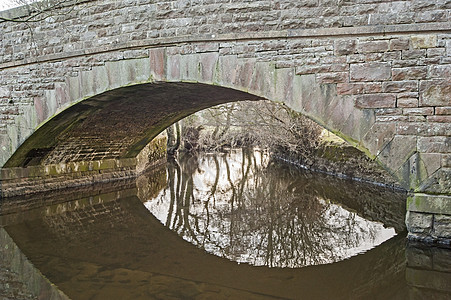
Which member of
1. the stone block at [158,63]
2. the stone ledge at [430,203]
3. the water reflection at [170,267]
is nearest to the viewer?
the water reflection at [170,267]

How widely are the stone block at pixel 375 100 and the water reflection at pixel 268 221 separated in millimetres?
1609

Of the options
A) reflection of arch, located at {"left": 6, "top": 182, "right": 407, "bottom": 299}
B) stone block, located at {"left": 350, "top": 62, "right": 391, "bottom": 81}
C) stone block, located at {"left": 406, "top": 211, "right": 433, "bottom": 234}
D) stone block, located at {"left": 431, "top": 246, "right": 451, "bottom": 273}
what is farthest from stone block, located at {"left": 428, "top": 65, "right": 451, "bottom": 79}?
reflection of arch, located at {"left": 6, "top": 182, "right": 407, "bottom": 299}

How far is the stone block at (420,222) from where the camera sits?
3.93 metres

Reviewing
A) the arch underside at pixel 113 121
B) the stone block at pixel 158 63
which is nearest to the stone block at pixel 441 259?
the arch underside at pixel 113 121

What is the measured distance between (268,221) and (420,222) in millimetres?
1991

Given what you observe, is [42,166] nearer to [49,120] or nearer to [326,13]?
[49,120]

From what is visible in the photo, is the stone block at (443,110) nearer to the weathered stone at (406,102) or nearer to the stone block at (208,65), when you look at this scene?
the weathered stone at (406,102)

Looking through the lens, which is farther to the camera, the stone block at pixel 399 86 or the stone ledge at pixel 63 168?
the stone ledge at pixel 63 168

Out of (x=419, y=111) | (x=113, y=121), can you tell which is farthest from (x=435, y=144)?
(x=113, y=121)

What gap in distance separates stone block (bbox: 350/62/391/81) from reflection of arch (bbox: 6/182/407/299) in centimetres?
190

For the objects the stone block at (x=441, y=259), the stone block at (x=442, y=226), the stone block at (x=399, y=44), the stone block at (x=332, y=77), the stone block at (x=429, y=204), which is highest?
the stone block at (x=399, y=44)

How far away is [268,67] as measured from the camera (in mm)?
4457

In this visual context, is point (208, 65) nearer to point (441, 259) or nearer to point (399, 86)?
point (399, 86)

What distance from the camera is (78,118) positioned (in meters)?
6.63
